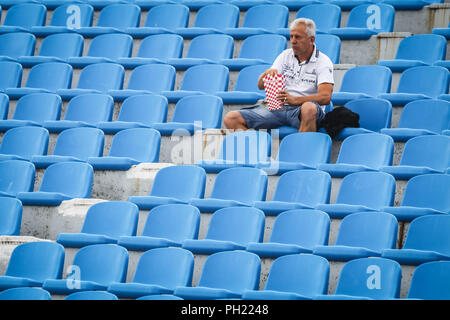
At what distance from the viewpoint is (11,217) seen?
13.9 feet

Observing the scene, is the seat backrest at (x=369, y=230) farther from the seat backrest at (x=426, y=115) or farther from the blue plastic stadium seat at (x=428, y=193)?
the seat backrest at (x=426, y=115)

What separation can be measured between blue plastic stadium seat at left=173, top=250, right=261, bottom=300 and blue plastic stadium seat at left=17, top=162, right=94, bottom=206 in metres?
1.16

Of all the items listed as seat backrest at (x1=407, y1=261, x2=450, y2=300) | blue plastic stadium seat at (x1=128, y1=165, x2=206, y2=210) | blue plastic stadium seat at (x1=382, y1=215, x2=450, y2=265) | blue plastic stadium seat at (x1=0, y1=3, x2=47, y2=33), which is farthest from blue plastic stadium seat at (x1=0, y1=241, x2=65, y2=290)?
blue plastic stadium seat at (x1=0, y1=3, x2=47, y2=33)

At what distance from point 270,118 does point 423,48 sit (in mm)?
1240

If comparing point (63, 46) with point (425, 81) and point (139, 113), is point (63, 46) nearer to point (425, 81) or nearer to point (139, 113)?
point (139, 113)

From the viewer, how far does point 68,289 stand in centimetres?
354

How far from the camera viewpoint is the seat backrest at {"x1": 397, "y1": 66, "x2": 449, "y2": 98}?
4.77 metres

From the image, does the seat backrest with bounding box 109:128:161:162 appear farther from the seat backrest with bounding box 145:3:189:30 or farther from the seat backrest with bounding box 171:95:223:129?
the seat backrest with bounding box 145:3:189:30

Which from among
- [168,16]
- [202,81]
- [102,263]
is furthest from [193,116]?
[168,16]

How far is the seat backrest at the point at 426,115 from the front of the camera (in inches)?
176

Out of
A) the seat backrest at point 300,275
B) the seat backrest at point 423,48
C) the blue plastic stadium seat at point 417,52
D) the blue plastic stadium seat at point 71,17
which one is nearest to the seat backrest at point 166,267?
the seat backrest at point 300,275

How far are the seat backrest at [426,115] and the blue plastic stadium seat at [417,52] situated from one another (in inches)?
22.8

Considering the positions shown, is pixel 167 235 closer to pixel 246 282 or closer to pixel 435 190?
pixel 246 282
